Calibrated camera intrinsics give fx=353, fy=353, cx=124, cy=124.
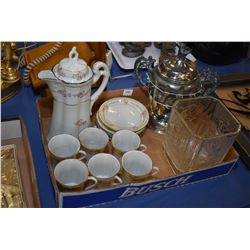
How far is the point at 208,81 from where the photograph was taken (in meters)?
0.76

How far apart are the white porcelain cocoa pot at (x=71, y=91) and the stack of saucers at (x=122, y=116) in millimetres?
47

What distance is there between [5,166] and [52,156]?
0.40 feet

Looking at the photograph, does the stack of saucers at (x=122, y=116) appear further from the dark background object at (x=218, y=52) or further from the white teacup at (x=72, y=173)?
the dark background object at (x=218, y=52)

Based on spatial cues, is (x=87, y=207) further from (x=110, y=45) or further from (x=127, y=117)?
(x=110, y=45)

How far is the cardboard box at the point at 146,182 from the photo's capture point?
59cm

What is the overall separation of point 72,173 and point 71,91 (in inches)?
5.9

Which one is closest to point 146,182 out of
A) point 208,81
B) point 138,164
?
point 138,164

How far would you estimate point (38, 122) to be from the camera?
2.51ft

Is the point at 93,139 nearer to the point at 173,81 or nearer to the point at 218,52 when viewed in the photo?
the point at 173,81

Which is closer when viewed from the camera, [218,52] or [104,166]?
[104,166]

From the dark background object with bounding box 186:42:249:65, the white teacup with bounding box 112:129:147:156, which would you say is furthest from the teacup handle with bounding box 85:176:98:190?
the dark background object with bounding box 186:42:249:65

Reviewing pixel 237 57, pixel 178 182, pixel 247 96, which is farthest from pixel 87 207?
pixel 237 57

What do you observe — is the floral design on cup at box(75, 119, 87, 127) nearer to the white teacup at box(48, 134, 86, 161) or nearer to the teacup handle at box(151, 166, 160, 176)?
the white teacup at box(48, 134, 86, 161)

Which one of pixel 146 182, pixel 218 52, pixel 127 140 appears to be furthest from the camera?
pixel 218 52
